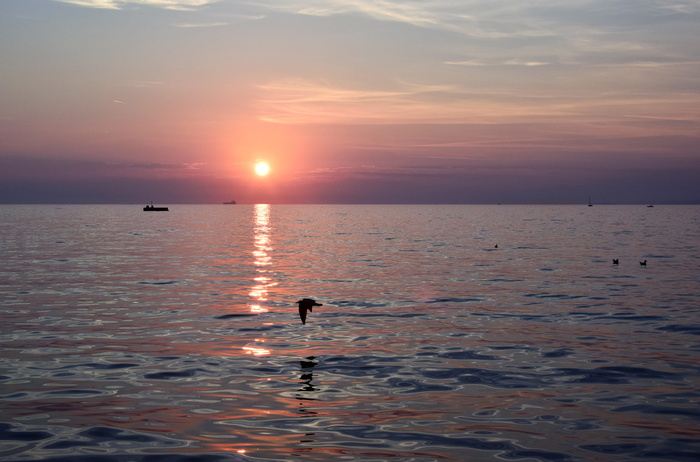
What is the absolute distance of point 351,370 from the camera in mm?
18703

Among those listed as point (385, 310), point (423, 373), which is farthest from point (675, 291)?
point (423, 373)

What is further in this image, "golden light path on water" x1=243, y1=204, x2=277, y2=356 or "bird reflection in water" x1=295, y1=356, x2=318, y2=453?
"golden light path on water" x1=243, y1=204, x2=277, y2=356

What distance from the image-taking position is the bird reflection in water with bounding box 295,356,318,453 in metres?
13.1

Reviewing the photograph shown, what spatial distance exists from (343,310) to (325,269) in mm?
18985

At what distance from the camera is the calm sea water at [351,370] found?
42.9ft

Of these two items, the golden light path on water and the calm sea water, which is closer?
the calm sea water

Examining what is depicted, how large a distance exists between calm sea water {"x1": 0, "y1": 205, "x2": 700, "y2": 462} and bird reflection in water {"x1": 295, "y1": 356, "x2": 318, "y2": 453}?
0.21 feet

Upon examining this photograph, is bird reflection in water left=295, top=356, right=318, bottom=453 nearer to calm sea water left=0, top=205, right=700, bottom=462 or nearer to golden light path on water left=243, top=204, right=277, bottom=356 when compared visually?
calm sea water left=0, top=205, right=700, bottom=462

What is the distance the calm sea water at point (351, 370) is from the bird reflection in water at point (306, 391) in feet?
0.21

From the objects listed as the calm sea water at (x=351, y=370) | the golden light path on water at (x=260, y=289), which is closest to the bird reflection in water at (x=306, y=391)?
the calm sea water at (x=351, y=370)

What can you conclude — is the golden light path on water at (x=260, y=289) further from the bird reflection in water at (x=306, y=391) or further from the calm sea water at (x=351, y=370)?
the bird reflection in water at (x=306, y=391)

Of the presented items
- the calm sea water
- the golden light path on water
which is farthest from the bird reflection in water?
the golden light path on water

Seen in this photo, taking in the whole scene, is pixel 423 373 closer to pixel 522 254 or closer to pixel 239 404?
pixel 239 404

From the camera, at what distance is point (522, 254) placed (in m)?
61.5
